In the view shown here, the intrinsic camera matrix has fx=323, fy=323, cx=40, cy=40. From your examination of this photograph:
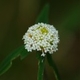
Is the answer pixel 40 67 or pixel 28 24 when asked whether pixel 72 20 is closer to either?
pixel 28 24

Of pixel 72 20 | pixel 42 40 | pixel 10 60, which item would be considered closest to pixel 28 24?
pixel 72 20

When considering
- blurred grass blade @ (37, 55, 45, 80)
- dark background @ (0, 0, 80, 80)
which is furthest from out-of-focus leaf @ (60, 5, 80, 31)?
blurred grass blade @ (37, 55, 45, 80)

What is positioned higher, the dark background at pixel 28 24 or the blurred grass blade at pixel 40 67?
the dark background at pixel 28 24

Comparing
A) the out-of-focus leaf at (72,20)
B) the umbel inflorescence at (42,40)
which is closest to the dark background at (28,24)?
the out-of-focus leaf at (72,20)

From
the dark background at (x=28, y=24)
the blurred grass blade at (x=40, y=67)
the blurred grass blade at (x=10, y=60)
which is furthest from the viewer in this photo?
the dark background at (x=28, y=24)

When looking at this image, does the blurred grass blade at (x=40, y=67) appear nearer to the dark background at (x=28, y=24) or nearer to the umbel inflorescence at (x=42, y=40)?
the umbel inflorescence at (x=42, y=40)

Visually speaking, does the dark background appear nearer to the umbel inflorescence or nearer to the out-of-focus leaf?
the out-of-focus leaf

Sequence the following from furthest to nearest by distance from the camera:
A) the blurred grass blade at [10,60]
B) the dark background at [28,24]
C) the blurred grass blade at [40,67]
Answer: the dark background at [28,24] < the blurred grass blade at [10,60] < the blurred grass blade at [40,67]

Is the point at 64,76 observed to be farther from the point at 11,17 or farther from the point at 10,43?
the point at 11,17
